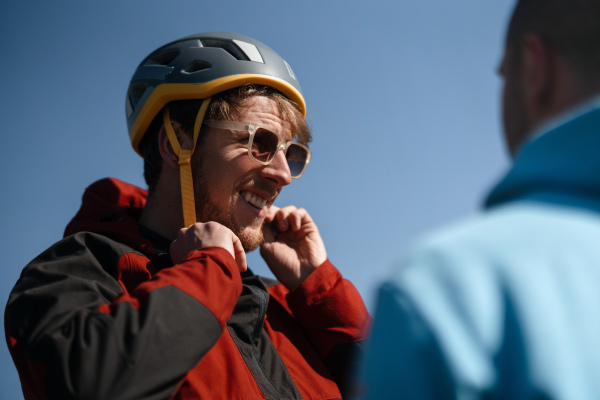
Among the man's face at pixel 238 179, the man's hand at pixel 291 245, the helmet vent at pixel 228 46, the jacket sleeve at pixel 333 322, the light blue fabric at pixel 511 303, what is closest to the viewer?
the light blue fabric at pixel 511 303

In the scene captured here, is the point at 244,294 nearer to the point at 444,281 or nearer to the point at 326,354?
the point at 326,354

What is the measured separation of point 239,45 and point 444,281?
11.1ft

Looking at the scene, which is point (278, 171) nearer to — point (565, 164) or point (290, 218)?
point (290, 218)

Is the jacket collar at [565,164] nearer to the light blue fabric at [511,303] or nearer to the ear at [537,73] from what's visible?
the light blue fabric at [511,303]

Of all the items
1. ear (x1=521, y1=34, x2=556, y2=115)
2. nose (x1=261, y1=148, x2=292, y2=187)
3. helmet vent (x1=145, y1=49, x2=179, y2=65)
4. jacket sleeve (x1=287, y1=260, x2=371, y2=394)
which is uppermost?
ear (x1=521, y1=34, x2=556, y2=115)

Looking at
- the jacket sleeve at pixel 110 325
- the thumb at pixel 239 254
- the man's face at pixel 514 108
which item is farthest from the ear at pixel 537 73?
the thumb at pixel 239 254

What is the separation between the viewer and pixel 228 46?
159 inches

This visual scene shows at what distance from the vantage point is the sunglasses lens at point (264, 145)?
12.2 ft

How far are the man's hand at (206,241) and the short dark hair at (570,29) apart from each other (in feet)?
5.79

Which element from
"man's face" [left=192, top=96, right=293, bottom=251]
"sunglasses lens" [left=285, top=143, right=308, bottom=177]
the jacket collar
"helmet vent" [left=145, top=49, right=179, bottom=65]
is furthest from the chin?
the jacket collar

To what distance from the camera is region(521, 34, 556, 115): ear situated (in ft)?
3.88

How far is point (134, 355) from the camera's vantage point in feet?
7.01

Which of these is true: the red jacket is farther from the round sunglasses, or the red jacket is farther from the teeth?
the round sunglasses

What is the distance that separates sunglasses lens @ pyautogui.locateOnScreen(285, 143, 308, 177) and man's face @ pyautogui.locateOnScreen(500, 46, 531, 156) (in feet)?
8.63
